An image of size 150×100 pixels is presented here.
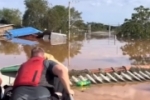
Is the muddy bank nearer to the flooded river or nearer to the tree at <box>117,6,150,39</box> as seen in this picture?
the flooded river

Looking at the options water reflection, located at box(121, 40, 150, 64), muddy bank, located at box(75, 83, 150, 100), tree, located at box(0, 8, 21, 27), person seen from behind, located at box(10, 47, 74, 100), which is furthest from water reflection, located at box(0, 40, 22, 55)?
tree, located at box(0, 8, 21, 27)

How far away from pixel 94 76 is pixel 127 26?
39.9m

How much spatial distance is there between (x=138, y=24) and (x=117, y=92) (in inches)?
1611

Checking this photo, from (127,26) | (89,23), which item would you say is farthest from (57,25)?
(89,23)

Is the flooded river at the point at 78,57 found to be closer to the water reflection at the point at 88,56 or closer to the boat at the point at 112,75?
the water reflection at the point at 88,56

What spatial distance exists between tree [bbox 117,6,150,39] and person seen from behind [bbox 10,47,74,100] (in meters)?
46.3

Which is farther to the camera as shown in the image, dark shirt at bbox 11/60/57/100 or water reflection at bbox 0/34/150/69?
water reflection at bbox 0/34/150/69

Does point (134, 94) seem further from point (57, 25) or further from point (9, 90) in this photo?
point (57, 25)

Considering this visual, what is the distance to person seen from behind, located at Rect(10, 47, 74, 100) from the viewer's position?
430 centimetres

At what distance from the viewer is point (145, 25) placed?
172 feet

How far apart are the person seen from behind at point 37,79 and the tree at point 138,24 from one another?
4633cm

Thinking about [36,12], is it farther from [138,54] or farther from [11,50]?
[138,54]

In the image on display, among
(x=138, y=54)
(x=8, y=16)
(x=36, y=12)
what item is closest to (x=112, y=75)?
(x=138, y=54)

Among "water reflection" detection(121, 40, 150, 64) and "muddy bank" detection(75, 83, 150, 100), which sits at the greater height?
"muddy bank" detection(75, 83, 150, 100)
